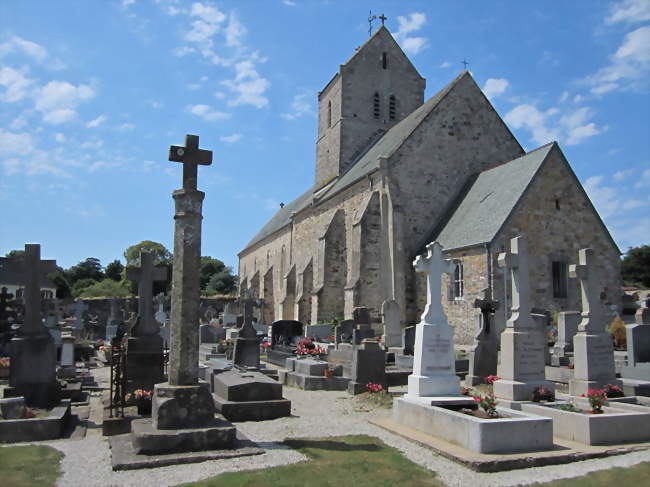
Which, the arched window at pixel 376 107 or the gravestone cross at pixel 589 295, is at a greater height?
the arched window at pixel 376 107

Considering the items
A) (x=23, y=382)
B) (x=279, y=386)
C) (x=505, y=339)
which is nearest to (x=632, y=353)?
(x=505, y=339)

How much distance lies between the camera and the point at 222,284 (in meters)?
76.4

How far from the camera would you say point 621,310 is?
2073 cm

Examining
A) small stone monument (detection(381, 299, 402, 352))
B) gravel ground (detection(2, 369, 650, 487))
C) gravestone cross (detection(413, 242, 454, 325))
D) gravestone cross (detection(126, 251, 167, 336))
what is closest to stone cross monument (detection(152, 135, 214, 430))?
gravel ground (detection(2, 369, 650, 487))

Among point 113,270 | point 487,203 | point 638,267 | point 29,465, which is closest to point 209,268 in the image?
point 113,270

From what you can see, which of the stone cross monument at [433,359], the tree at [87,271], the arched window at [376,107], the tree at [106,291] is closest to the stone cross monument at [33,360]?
the stone cross monument at [433,359]

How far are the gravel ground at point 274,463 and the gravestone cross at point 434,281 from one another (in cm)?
195

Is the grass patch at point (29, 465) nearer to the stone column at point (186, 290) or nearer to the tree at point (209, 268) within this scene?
the stone column at point (186, 290)

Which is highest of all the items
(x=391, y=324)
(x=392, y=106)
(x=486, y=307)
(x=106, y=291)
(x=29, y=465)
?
(x=392, y=106)

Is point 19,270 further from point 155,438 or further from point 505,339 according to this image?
point 505,339

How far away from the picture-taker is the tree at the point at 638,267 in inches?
1945

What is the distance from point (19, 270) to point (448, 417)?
7622mm

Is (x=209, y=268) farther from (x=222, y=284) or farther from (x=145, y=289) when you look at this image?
(x=145, y=289)

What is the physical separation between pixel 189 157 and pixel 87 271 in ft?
263
